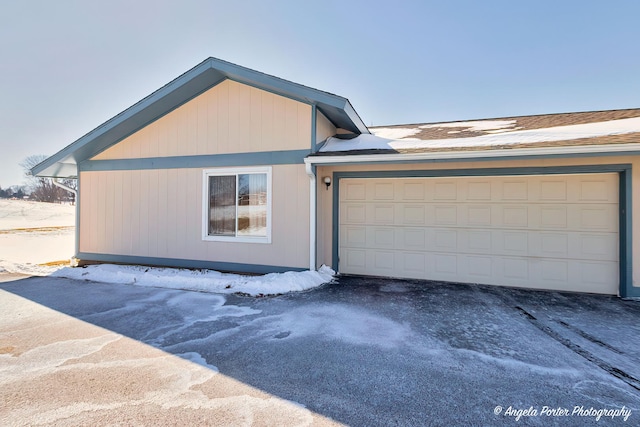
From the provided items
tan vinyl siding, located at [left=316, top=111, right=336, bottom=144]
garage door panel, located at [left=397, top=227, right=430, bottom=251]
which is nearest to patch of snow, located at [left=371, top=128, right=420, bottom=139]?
tan vinyl siding, located at [left=316, top=111, right=336, bottom=144]

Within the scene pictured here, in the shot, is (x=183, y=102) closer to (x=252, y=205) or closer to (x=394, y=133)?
(x=252, y=205)

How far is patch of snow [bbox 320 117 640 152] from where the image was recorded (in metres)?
5.39

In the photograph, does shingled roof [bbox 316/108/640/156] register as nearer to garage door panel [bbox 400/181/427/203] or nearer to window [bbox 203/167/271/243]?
garage door panel [bbox 400/181/427/203]

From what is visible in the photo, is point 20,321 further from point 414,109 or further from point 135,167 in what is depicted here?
point 414,109

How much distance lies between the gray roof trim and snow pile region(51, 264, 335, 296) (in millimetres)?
3061

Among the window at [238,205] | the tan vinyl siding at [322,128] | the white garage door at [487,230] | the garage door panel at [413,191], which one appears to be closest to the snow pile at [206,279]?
the window at [238,205]

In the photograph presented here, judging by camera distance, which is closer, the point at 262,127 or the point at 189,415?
the point at 189,415

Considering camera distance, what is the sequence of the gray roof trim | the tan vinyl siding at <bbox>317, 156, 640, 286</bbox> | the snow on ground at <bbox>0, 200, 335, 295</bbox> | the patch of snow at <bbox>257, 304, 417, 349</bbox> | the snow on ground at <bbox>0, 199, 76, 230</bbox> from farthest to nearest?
1. the snow on ground at <bbox>0, 199, 76, 230</bbox>
2. the gray roof trim
3. the snow on ground at <bbox>0, 200, 335, 295</bbox>
4. the tan vinyl siding at <bbox>317, 156, 640, 286</bbox>
5. the patch of snow at <bbox>257, 304, 417, 349</bbox>

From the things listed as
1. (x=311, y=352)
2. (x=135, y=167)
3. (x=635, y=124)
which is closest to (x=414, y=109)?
(x=635, y=124)

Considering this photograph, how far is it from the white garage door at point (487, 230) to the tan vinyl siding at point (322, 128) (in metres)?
1.23

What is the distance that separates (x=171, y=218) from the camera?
7.26 meters

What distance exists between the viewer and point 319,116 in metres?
6.63

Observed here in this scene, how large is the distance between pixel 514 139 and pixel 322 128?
390 cm

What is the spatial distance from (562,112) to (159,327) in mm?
11262
